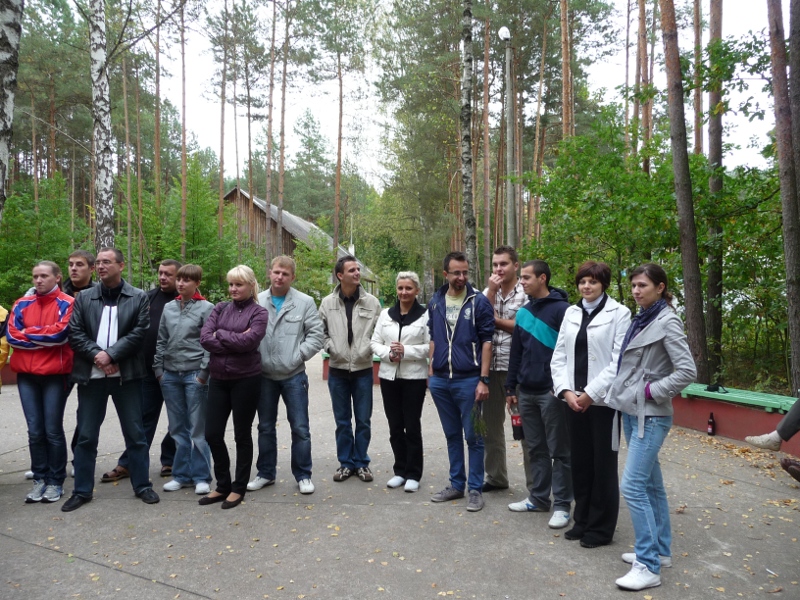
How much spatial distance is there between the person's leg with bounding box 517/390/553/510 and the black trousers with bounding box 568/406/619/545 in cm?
54

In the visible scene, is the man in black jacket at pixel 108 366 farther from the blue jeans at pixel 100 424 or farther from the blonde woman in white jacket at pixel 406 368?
the blonde woman in white jacket at pixel 406 368

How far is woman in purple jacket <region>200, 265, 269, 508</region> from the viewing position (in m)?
4.78

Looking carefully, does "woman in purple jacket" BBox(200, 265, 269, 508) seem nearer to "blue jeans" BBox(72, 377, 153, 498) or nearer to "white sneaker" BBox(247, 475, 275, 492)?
"white sneaker" BBox(247, 475, 275, 492)

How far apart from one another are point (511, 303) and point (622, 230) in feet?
19.1

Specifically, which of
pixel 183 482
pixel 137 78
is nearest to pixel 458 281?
pixel 183 482

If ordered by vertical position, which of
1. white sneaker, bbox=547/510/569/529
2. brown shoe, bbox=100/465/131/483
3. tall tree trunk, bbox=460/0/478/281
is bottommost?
white sneaker, bbox=547/510/569/529

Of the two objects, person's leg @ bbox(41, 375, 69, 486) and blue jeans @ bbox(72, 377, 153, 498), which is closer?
blue jeans @ bbox(72, 377, 153, 498)

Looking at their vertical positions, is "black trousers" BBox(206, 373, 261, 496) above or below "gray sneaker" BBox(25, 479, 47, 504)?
above

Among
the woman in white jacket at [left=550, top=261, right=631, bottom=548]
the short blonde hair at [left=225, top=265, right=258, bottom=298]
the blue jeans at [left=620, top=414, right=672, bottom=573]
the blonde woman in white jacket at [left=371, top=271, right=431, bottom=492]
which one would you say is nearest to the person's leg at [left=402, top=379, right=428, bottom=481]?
the blonde woman in white jacket at [left=371, top=271, right=431, bottom=492]

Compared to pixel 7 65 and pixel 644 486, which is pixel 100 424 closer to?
pixel 7 65

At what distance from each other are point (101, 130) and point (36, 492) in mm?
8152

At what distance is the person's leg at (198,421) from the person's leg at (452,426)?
6.44ft

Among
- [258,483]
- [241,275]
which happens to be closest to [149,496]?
[258,483]

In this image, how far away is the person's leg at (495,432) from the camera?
5148 mm
